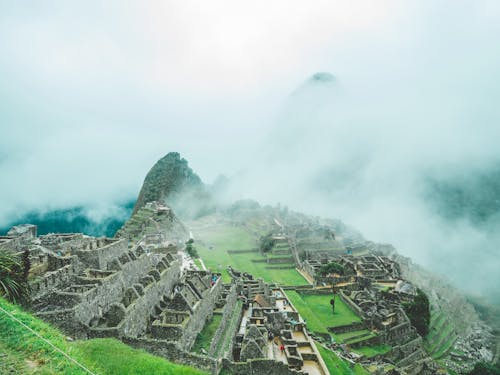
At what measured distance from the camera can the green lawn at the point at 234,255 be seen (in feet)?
149

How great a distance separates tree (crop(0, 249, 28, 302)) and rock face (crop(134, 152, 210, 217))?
7535cm

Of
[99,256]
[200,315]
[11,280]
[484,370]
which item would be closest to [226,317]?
[200,315]

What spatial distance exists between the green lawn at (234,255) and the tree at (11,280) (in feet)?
76.5

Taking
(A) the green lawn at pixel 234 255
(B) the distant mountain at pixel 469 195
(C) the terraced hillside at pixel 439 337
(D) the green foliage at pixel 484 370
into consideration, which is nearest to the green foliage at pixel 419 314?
(C) the terraced hillside at pixel 439 337

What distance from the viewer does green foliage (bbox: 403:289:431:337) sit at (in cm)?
3816

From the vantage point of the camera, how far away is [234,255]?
2247 inches

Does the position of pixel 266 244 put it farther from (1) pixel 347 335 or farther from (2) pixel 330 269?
(1) pixel 347 335

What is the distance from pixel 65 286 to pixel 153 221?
34157 mm

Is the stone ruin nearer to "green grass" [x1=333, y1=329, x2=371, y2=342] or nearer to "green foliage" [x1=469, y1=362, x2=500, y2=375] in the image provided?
"green grass" [x1=333, y1=329, x2=371, y2=342]

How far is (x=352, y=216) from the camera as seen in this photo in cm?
15088

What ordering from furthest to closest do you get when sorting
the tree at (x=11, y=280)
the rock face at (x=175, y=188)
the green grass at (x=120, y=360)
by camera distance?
the rock face at (x=175, y=188) < the green grass at (x=120, y=360) < the tree at (x=11, y=280)

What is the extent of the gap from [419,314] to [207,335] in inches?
1168

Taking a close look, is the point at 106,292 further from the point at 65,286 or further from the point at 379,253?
the point at 379,253

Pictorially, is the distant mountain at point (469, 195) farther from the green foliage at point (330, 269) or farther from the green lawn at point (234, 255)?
the green foliage at point (330, 269)
